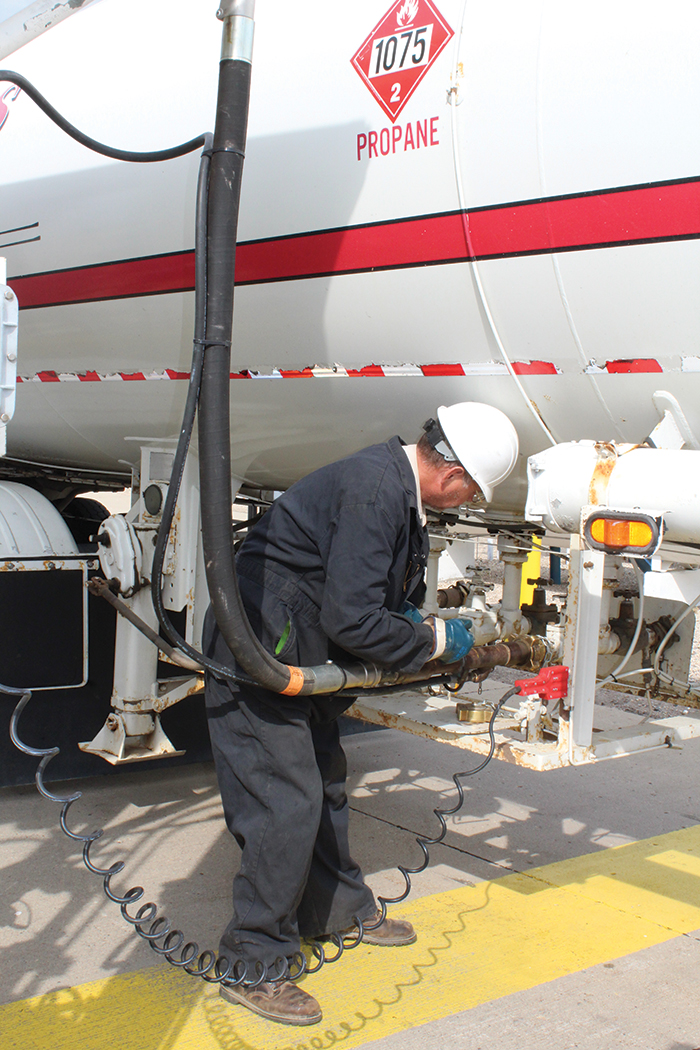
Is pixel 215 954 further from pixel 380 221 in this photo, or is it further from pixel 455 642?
pixel 380 221

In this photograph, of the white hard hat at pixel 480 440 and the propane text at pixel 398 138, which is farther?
the white hard hat at pixel 480 440

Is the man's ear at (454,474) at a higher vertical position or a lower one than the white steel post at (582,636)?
higher

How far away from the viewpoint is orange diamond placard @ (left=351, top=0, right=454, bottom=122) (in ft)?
8.39

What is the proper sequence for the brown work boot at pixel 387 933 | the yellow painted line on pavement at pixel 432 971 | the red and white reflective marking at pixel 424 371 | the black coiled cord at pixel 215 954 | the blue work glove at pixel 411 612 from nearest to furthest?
the red and white reflective marking at pixel 424 371 → the yellow painted line on pavement at pixel 432 971 → the black coiled cord at pixel 215 954 → the blue work glove at pixel 411 612 → the brown work boot at pixel 387 933

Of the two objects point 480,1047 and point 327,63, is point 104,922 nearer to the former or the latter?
point 480,1047

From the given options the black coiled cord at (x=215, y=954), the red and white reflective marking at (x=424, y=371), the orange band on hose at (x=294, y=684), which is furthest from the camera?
the black coiled cord at (x=215, y=954)

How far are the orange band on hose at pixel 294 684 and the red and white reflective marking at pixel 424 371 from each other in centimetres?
97

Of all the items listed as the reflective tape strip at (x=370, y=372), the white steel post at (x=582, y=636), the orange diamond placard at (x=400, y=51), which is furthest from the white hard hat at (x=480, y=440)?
the orange diamond placard at (x=400, y=51)

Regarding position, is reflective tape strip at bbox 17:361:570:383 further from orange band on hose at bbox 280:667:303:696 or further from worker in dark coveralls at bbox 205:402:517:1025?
orange band on hose at bbox 280:667:303:696

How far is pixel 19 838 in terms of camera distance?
404 cm

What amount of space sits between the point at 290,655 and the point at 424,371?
0.94 meters

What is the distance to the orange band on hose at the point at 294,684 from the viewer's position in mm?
2586

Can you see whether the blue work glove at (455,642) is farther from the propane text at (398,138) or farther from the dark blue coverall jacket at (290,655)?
the propane text at (398,138)

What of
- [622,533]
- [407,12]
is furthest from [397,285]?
[622,533]
